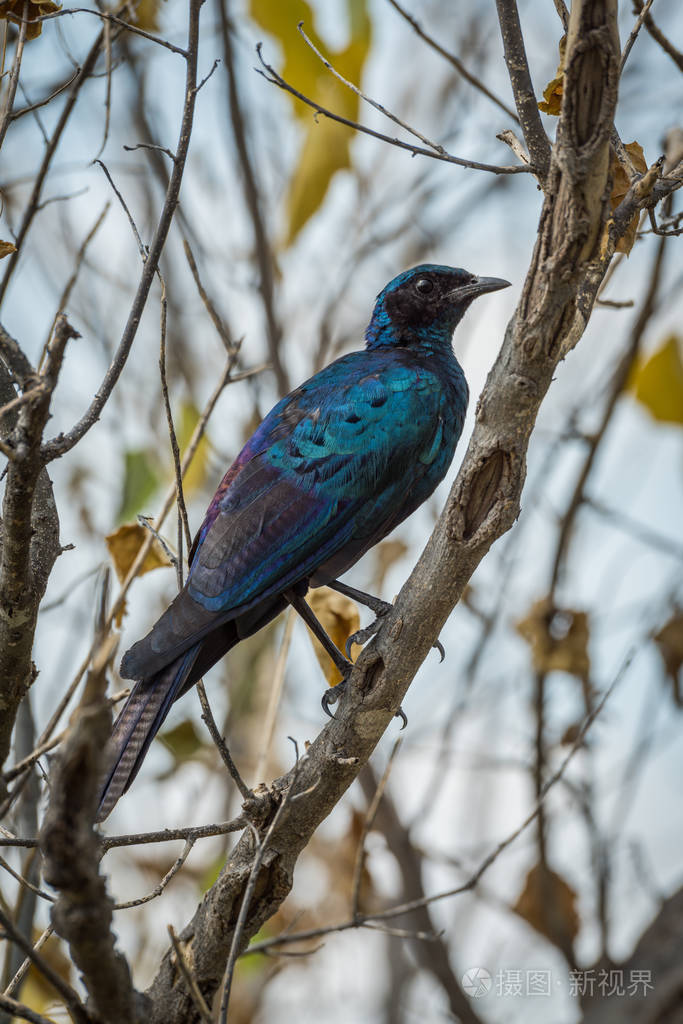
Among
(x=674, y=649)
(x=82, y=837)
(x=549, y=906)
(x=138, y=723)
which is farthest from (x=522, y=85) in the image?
(x=549, y=906)

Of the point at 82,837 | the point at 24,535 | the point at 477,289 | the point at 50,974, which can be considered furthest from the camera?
the point at 477,289

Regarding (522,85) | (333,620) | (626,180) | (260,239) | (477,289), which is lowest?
(333,620)

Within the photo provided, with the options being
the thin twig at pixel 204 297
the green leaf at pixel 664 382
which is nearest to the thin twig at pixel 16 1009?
the thin twig at pixel 204 297

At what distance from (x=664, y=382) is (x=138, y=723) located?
2920 mm

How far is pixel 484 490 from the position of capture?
2576mm

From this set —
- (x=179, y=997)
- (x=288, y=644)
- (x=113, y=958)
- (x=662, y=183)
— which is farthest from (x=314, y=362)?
(x=113, y=958)

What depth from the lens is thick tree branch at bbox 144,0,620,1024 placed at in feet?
7.20

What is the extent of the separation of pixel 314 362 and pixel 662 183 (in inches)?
136

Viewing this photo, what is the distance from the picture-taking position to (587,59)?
2.14 meters

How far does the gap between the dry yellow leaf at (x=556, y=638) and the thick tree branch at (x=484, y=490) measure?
1.76m

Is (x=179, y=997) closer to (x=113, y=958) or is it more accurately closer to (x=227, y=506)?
(x=113, y=958)

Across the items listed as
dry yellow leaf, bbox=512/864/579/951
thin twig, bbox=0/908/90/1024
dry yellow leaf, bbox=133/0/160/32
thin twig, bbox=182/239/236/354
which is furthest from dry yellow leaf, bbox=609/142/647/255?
dry yellow leaf, bbox=512/864/579/951

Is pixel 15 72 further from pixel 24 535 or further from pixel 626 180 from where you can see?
pixel 626 180

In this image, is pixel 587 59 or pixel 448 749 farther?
pixel 448 749
